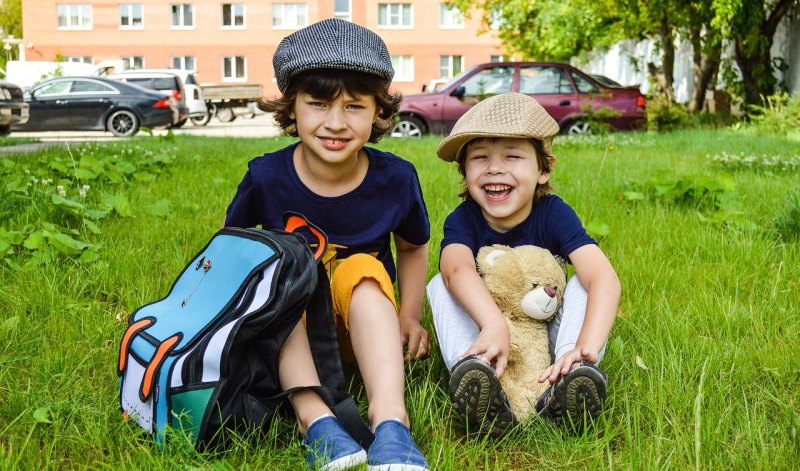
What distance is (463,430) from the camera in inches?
80.6

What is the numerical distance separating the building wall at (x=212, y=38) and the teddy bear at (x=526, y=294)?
40.3 meters

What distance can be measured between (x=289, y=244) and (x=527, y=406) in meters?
0.72

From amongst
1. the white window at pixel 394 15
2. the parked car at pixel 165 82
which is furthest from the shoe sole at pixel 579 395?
the white window at pixel 394 15

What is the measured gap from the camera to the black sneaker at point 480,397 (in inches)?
74.2

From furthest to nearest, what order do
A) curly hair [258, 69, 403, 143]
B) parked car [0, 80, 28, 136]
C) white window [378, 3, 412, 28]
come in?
white window [378, 3, 412, 28] → parked car [0, 80, 28, 136] → curly hair [258, 69, 403, 143]

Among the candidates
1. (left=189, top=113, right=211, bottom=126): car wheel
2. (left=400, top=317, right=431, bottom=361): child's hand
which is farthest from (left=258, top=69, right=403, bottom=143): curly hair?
(left=189, top=113, right=211, bottom=126): car wheel

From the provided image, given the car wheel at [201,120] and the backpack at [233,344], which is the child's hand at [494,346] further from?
the car wheel at [201,120]

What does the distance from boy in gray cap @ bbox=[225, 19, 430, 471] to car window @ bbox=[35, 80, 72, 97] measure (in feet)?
54.6

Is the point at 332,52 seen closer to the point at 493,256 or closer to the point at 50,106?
the point at 493,256

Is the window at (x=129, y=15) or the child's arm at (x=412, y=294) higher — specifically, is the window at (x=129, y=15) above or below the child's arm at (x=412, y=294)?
above

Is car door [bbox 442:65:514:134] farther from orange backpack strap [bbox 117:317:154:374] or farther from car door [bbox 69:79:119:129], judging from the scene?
orange backpack strap [bbox 117:317:154:374]

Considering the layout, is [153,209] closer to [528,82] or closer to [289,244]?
[289,244]

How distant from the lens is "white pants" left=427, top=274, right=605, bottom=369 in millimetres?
2127

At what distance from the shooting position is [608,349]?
8.05 feet
